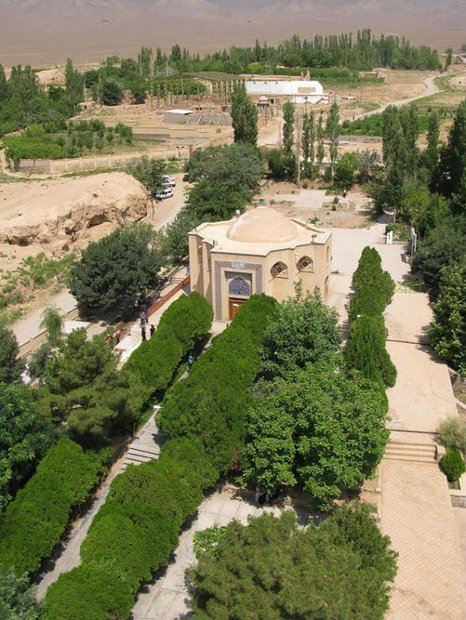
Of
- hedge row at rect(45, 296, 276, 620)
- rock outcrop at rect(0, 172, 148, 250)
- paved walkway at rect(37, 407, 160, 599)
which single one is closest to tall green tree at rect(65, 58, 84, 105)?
rock outcrop at rect(0, 172, 148, 250)

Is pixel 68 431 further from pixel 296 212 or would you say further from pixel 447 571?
pixel 296 212

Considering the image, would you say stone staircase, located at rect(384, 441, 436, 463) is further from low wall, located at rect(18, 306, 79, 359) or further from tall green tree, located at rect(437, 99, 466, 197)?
tall green tree, located at rect(437, 99, 466, 197)

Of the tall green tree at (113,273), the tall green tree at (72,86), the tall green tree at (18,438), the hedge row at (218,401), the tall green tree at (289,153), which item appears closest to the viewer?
the tall green tree at (18,438)

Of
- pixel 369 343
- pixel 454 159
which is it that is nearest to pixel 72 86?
pixel 454 159

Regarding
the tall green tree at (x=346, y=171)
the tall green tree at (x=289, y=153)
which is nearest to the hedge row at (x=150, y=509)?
the tall green tree at (x=346, y=171)

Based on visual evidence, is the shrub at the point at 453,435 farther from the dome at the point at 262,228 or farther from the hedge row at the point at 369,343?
the dome at the point at 262,228

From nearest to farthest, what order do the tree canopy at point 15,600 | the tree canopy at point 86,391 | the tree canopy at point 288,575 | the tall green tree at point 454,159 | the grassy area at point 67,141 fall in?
1. the tree canopy at point 288,575
2. the tree canopy at point 15,600
3. the tree canopy at point 86,391
4. the tall green tree at point 454,159
5. the grassy area at point 67,141

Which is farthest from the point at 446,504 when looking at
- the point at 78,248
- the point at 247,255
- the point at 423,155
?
the point at 423,155
